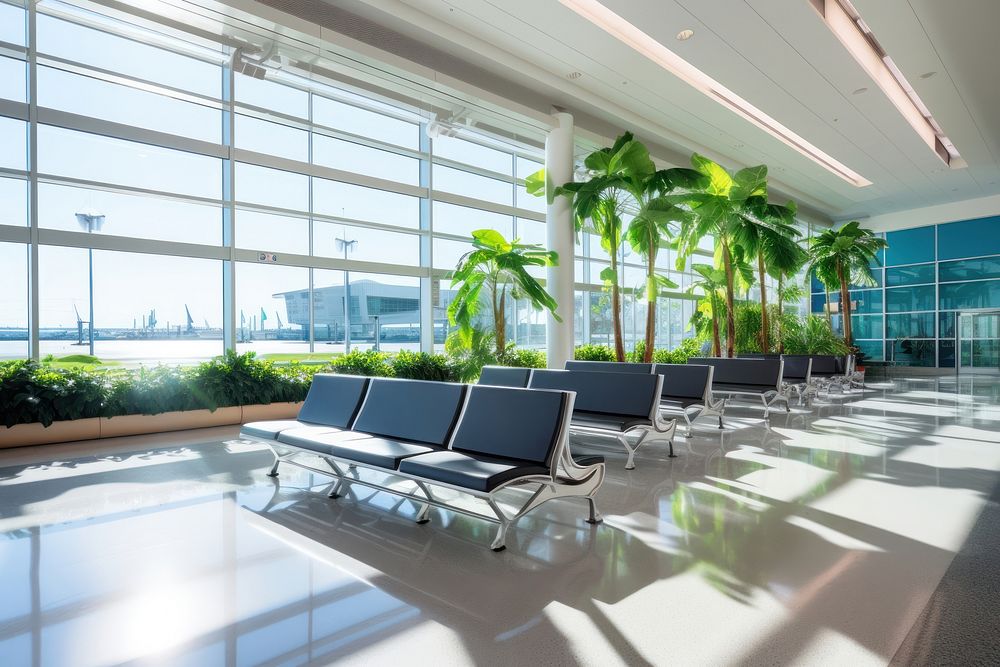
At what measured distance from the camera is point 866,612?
9.26 ft

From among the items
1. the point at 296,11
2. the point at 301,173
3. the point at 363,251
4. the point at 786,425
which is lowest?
the point at 786,425

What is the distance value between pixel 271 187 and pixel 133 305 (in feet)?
9.74

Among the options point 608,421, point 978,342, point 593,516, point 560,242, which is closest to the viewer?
point 593,516

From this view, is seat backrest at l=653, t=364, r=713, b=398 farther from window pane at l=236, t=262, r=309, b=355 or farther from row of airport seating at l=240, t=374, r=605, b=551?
window pane at l=236, t=262, r=309, b=355

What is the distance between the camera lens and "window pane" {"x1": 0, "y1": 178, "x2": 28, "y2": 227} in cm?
787

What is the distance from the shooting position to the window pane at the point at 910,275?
22.4m

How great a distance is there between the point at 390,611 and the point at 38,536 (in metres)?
2.77

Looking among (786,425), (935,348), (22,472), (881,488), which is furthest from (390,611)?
(935,348)

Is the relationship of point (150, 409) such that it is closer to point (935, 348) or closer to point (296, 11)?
point (296, 11)

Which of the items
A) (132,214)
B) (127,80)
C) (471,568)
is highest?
(127,80)

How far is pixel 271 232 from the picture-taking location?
34.0 feet

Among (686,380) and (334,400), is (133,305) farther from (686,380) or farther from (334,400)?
(686,380)

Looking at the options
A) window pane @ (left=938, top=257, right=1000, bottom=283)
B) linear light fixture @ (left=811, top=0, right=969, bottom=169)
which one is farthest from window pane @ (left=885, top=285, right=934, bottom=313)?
linear light fixture @ (left=811, top=0, right=969, bottom=169)

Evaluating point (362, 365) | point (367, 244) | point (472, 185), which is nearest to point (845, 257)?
point (472, 185)
